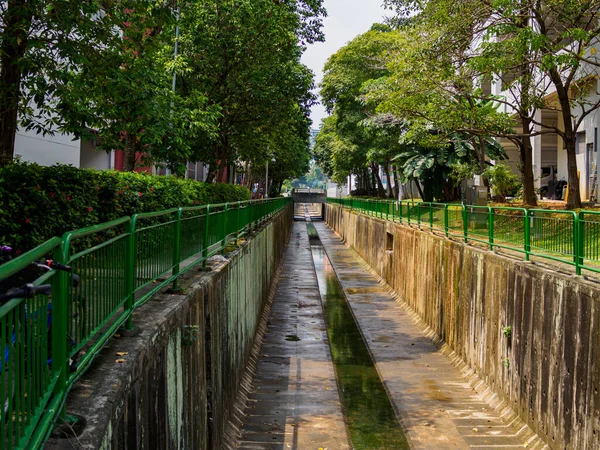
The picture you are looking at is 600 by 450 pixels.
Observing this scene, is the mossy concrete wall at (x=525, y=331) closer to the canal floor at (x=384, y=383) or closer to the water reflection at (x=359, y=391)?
the canal floor at (x=384, y=383)

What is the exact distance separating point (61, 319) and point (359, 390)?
11260 mm

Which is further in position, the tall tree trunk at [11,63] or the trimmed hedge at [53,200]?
the tall tree trunk at [11,63]

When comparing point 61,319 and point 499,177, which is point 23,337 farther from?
point 499,177

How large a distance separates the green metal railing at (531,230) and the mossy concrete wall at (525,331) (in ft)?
0.92

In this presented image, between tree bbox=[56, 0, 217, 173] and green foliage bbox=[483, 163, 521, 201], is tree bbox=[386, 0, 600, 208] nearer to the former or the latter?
green foliage bbox=[483, 163, 521, 201]

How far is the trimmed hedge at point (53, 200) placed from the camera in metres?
7.40

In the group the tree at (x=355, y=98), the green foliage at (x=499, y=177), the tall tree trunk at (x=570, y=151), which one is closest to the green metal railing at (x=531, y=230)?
the tall tree trunk at (x=570, y=151)

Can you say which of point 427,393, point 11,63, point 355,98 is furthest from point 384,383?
point 355,98

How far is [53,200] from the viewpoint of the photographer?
8.16 m

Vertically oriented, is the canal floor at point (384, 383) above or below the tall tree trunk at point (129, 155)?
below

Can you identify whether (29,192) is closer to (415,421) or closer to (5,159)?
(5,159)

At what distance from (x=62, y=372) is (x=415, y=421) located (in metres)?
9.00

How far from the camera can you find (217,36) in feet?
74.4

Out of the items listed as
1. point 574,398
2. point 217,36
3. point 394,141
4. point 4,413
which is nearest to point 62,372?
point 4,413
